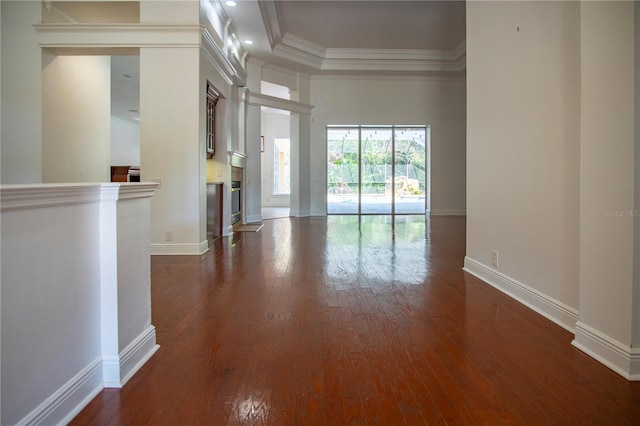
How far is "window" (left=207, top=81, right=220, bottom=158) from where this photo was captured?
6.12 metres

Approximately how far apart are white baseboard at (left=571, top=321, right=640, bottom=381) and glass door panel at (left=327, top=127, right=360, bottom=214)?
901 cm

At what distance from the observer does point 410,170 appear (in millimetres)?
11203

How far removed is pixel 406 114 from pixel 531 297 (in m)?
8.67

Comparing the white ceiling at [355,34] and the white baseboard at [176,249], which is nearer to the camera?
the white baseboard at [176,249]

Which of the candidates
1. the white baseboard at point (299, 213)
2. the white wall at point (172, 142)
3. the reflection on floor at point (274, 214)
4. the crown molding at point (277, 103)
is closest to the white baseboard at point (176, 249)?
the white wall at point (172, 142)

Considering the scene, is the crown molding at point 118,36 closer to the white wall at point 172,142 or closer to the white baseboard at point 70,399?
the white wall at point 172,142

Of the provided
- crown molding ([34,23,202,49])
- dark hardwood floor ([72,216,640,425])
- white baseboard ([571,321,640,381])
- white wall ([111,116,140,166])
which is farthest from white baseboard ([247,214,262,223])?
white baseboard ([571,321,640,381])

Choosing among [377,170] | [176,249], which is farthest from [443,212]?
[176,249]

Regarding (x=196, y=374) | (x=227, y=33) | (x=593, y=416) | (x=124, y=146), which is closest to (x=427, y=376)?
(x=593, y=416)

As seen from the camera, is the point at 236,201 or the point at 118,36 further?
the point at 236,201

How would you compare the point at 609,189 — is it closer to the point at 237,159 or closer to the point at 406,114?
the point at 237,159

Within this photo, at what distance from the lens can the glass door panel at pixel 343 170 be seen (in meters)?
10.9

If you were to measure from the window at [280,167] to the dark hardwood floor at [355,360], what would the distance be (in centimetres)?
1196

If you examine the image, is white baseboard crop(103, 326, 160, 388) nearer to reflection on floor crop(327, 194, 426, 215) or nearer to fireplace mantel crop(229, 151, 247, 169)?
fireplace mantel crop(229, 151, 247, 169)
